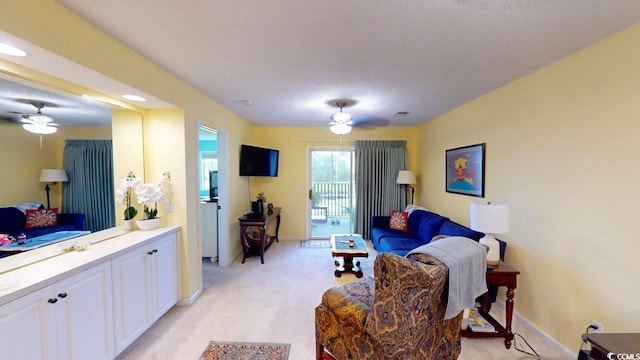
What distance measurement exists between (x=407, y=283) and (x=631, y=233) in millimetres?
1560

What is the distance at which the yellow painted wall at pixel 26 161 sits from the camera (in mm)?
1602

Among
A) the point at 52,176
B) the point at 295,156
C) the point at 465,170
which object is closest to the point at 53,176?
the point at 52,176

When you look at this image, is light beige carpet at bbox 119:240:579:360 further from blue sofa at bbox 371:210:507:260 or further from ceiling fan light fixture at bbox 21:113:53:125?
ceiling fan light fixture at bbox 21:113:53:125

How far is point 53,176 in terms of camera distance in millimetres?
1885

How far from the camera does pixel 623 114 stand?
67.4 inches

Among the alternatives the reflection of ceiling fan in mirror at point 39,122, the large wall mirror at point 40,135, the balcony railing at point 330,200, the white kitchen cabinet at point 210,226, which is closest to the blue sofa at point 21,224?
the large wall mirror at point 40,135

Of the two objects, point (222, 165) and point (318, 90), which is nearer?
point (318, 90)

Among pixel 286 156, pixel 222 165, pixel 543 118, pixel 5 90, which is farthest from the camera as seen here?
pixel 286 156

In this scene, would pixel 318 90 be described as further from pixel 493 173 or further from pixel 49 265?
pixel 49 265

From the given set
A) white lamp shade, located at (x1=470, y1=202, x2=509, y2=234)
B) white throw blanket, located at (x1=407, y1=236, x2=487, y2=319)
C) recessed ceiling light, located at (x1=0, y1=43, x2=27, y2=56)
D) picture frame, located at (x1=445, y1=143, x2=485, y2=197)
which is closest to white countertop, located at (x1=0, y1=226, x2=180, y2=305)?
recessed ceiling light, located at (x1=0, y1=43, x2=27, y2=56)

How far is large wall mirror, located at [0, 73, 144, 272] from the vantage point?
160cm

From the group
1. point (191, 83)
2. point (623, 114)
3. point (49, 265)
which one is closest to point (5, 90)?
point (49, 265)

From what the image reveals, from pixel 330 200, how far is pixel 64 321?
5.04 meters

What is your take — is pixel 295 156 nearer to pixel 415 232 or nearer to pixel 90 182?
pixel 415 232
